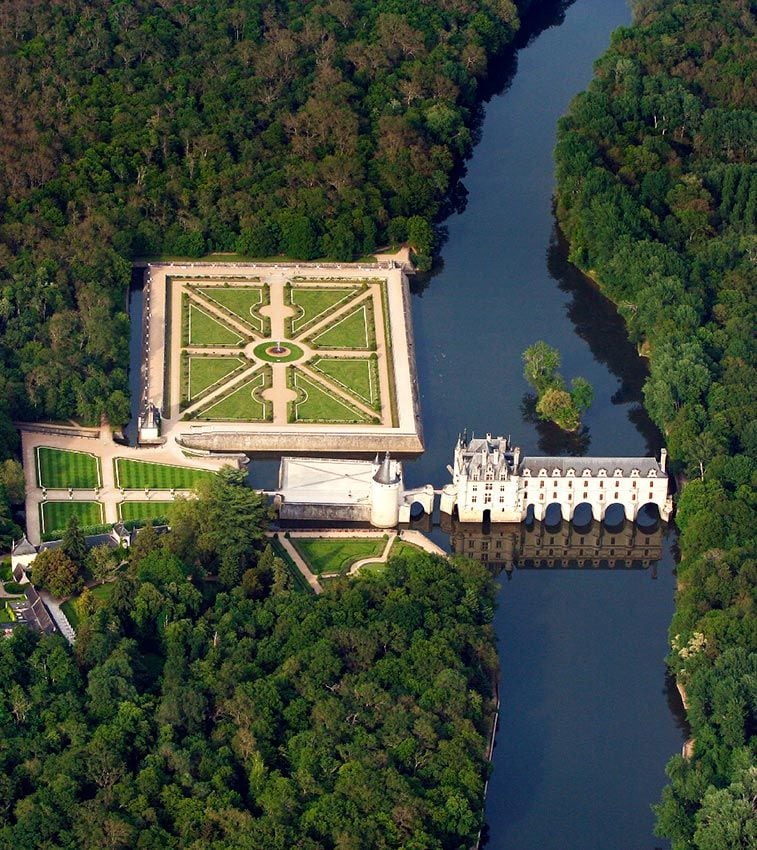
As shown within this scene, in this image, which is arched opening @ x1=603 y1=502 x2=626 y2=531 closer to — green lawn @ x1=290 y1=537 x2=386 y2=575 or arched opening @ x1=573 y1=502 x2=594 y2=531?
arched opening @ x1=573 y1=502 x2=594 y2=531

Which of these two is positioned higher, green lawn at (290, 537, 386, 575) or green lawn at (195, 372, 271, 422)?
green lawn at (195, 372, 271, 422)

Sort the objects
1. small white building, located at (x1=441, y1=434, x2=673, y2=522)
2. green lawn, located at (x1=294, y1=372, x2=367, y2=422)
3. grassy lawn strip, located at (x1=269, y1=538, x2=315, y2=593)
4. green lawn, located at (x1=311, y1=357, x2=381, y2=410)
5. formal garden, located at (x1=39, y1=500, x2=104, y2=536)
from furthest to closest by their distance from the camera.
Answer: green lawn, located at (x1=311, y1=357, x2=381, y2=410) < green lawn, located at (x1=294, y1=372, x2=367, y2=422) < small white building, located at (x1=441, y1=434, x2=673, y2=522) < formal garden, located at (x1=39, y1=500, x2=104, y2=536) < grassy lawn strip, located at (x1=269, y1=538, x2=315, y2=593)

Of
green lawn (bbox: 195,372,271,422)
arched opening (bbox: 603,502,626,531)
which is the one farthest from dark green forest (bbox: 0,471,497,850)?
green lawn (bbox: 195,372,271,422)

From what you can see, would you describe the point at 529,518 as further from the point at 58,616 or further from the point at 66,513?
the point at 58,616

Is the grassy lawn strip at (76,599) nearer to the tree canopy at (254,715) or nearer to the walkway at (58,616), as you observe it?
the walkway at (58,616)

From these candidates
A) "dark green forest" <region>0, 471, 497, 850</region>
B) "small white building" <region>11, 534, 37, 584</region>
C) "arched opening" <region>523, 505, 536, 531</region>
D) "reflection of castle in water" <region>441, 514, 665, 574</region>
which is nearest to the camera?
"dark green forest" <region>0, 471, 497, 850</region>

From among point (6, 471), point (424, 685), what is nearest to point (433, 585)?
point (424, 685)

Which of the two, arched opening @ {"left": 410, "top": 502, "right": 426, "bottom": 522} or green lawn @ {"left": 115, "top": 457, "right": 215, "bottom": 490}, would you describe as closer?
arched opening @ {"left": 410, "top": 502, "right": 426, "bottom": 522}

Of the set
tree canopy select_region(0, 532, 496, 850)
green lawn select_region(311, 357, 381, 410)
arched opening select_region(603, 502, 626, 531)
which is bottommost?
tree canopy select_region(0, 532, 496, 850)
